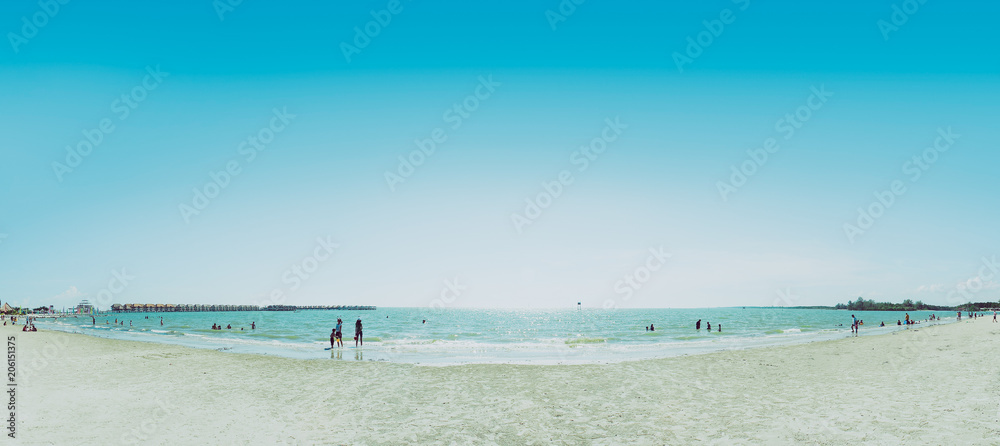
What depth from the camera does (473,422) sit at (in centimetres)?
1288

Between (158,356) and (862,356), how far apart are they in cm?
3622

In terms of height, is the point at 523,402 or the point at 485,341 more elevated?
the point at 523,402

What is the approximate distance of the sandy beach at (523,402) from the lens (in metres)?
11.4

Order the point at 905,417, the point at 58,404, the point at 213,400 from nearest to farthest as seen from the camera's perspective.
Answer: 1. the point at 905,417
2. the point at 58,404
3. the point at 213,400

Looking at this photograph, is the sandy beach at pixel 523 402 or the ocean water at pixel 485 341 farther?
the ocean water at pixel 485 341

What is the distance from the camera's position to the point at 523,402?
15.1m

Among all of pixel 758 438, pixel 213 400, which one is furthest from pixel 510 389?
pixel 213 400

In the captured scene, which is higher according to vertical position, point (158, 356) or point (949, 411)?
point (949, 411)

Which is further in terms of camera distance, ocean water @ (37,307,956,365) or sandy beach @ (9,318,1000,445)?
ocean water @ (37,307,956,365)

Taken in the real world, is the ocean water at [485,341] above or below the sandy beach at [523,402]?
below

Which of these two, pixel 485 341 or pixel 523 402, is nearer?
A: pixel 523 402

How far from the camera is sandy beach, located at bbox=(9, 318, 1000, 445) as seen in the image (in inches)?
448

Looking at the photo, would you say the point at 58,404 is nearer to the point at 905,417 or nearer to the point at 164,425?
the point at 164,425

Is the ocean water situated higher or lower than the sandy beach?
lower
